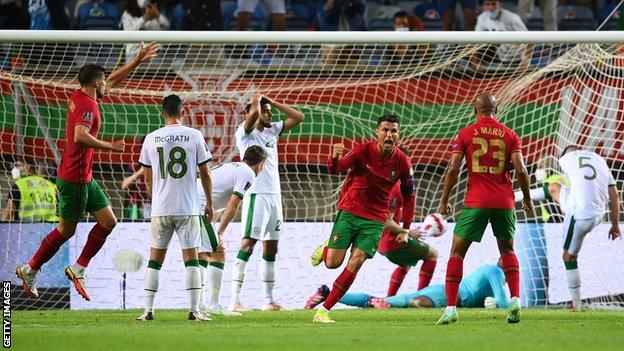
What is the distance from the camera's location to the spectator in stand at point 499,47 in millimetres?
17359

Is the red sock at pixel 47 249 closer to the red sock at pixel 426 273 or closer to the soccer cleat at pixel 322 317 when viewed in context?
the soccer cleat at pixel 322 317

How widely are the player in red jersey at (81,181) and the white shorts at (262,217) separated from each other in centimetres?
215

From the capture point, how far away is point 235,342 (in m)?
8.66

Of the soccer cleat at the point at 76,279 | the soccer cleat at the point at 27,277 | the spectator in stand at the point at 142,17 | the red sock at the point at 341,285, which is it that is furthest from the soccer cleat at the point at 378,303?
the spectator in stand at the point at 142,17

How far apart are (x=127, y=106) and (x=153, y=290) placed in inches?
238

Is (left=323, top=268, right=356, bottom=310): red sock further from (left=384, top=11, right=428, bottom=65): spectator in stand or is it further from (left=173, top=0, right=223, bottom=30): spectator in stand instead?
(left=173, top=0, right=223, bottom=30): spectator in stand

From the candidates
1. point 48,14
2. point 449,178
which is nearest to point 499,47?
point 48,14

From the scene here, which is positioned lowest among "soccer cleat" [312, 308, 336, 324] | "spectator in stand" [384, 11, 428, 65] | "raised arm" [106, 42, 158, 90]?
"soccer cleat" [312, 308, 336, 324]

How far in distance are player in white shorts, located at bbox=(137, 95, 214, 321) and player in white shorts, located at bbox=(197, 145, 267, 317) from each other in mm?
1276

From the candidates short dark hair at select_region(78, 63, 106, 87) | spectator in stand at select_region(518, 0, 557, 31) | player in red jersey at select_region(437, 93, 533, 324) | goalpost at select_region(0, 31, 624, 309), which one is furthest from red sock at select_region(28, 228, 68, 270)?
spectator in stand at select_region(518, 0, 557, 31)

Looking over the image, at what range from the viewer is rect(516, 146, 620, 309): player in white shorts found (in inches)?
557

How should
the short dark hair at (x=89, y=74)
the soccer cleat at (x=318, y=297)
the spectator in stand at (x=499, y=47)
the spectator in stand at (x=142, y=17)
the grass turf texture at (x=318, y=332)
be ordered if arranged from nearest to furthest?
the grass turf texture at (x=318, y=332) < the short dark hair at (x=89, y=74) < the soccer cleat at (x=318, y=297) < the spectator in stand at (x=499, y=47) < the spectator in stand at (x=142, y=17)

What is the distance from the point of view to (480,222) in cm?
1095

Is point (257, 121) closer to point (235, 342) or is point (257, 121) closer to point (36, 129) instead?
point (36, 129)
